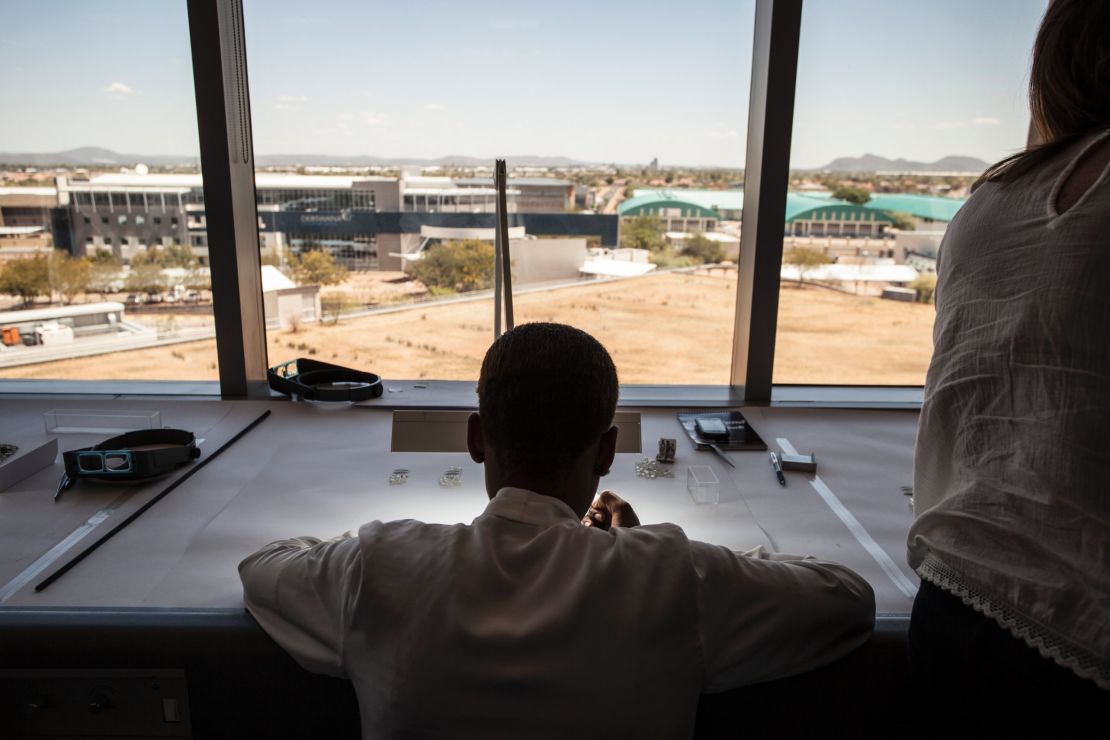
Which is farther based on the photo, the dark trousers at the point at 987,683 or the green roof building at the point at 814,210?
the green roof building at the point at 814,210

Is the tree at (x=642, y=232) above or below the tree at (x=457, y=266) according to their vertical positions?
above

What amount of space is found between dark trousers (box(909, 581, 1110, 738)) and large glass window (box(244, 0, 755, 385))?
48.7 inches

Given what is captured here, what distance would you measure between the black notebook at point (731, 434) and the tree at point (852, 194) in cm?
71

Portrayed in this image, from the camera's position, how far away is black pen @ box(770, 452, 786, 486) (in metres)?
1.31

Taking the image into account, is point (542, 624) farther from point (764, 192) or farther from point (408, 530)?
point (764, 192)

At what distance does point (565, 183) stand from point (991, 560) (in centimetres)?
→ 150

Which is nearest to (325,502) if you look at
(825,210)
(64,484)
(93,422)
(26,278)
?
(64,484)

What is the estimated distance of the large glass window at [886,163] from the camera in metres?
1.82

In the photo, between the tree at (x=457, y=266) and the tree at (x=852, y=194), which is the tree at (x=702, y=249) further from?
the tree at (x=457, y=266)

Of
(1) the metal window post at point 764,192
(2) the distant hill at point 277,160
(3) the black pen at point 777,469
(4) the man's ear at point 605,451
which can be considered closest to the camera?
(4) the man's ear at point 605,451

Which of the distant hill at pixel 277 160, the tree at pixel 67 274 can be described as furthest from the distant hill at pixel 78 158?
the tree at pixel 67 274

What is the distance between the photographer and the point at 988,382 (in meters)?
0.71

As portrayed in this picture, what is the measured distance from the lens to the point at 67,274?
1915 millimetres

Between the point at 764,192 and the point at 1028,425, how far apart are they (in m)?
1.12
